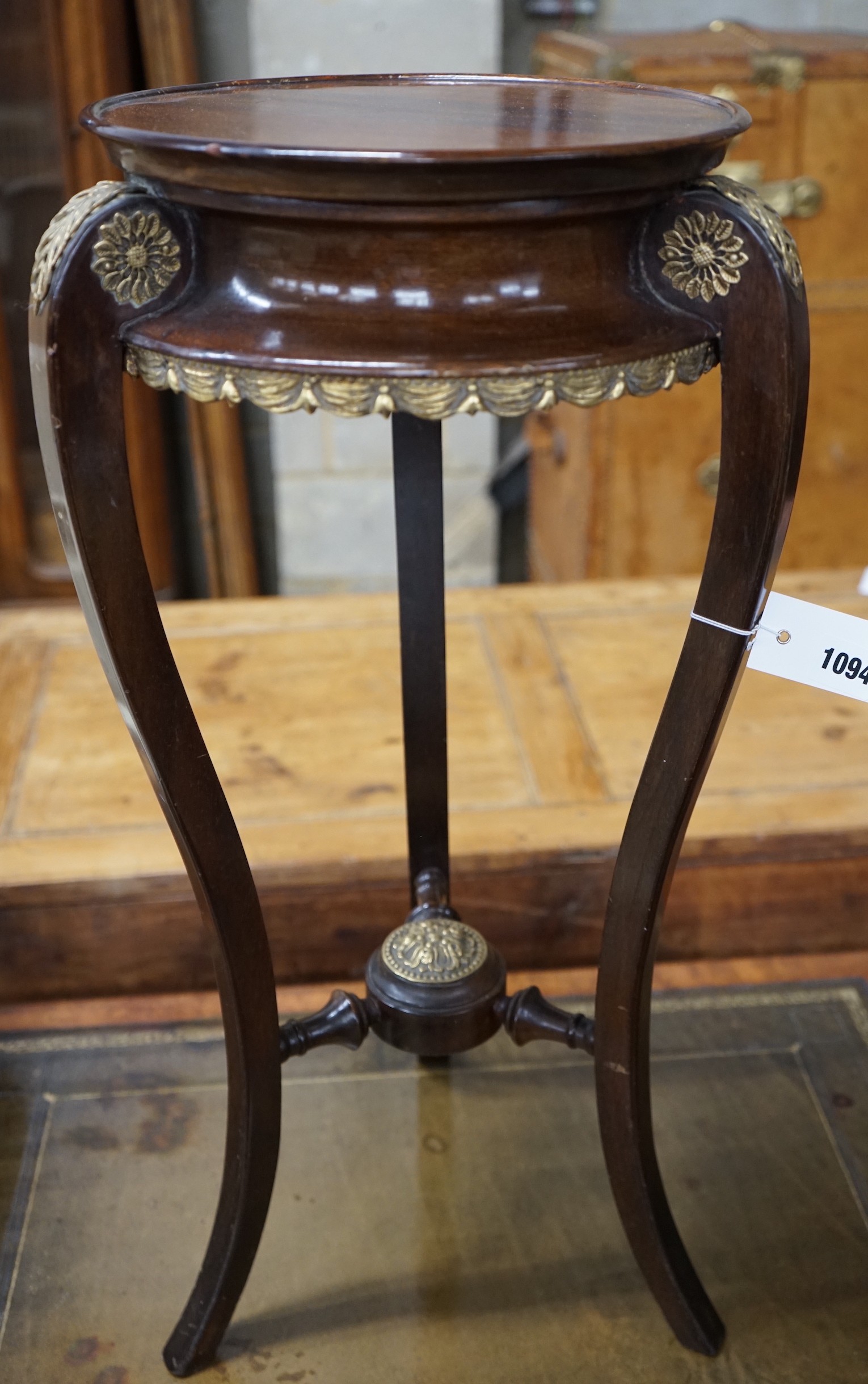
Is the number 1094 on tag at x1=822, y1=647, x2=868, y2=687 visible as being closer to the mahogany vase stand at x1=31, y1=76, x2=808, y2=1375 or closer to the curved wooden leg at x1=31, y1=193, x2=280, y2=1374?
the mahogany vase stand at x1=31, y1=76, x2=808, y2=1375

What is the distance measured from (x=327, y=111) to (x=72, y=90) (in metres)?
1.72

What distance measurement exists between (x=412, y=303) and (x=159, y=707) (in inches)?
13.3

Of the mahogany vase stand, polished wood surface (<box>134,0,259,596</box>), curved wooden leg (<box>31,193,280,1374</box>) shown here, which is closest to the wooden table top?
curved wooden leg (<box>31,193,280,1374</box>)

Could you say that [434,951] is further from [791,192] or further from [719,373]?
[791,192]

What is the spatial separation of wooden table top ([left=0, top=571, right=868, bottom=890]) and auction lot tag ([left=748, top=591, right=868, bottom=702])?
2.02 ft

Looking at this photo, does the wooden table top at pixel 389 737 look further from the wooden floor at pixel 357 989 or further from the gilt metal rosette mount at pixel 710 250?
the gilt metal rosette mount at pixel 710 250

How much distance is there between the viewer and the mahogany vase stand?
2.40 feet

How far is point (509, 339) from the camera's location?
75cm

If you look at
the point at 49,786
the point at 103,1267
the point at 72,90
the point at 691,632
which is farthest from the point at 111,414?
the point at 72,90

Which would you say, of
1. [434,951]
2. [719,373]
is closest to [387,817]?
[434,951]

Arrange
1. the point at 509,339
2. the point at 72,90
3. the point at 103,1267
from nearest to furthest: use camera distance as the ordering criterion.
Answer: the point at 509,339 < the point at 103,1267 < the point at 72,90

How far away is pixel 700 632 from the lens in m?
0.92

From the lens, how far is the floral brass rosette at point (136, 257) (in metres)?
0.78

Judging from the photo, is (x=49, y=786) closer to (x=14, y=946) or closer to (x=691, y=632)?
(x=14, y=946)
